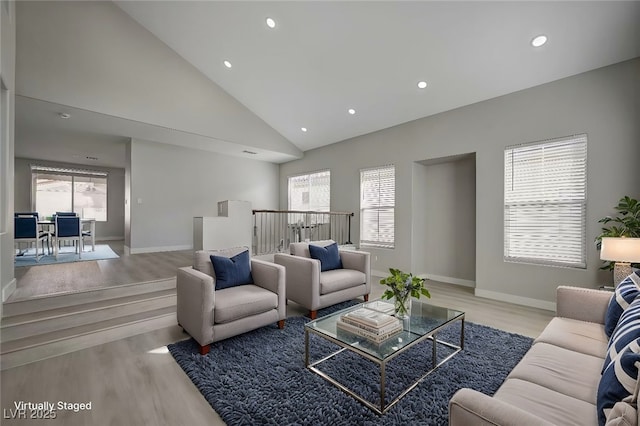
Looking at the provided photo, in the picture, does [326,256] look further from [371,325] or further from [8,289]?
[8,289]

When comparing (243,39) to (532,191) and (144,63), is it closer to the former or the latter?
(144,63)

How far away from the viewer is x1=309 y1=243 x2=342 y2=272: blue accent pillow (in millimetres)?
3965

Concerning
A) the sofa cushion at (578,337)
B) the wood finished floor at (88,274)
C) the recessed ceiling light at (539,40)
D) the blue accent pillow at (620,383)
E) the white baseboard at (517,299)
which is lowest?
the white baseboard at (517,299)

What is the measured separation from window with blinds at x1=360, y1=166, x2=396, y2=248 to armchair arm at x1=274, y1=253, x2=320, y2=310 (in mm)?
2651

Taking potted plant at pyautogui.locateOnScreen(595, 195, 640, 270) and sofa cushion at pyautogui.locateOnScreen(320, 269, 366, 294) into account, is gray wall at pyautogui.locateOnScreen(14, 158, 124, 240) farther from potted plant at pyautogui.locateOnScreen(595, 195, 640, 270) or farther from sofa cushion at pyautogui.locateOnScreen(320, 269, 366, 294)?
potted plant at pyautogui.locateOnScreen(595, 195, 640, 270)

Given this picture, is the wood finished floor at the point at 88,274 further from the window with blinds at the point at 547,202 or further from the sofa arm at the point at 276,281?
the window with blinds at the point at 547,202

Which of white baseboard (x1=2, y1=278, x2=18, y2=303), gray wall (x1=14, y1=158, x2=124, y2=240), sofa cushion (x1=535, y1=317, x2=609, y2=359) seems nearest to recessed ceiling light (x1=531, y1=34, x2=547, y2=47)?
sofa cushion (x1=535, y1=317, x2=609, y2=359)

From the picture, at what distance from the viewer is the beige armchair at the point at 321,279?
3.44 m

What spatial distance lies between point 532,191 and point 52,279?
6860 millimetres

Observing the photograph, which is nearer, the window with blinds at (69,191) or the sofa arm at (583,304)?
the sofa arm at (583,304)

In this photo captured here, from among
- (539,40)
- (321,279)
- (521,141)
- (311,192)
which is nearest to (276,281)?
(321,279)

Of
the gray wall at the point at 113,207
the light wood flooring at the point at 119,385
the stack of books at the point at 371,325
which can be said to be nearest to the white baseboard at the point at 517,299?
Result: the light wood flooring at the point at 119,385

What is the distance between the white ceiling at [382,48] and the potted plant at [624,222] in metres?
1.72

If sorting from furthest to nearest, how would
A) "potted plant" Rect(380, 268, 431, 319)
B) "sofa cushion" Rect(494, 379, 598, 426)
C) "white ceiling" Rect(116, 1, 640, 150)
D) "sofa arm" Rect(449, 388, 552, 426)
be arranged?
"white ceiling" Rect(116, 1, 640, 150) → "potted plant" Rect(380, 268, 431, 319) → "sofa cushion" Rect(494, 379, 598, 426) → "sofa arm" Rect(449, 388, 552, 426)
